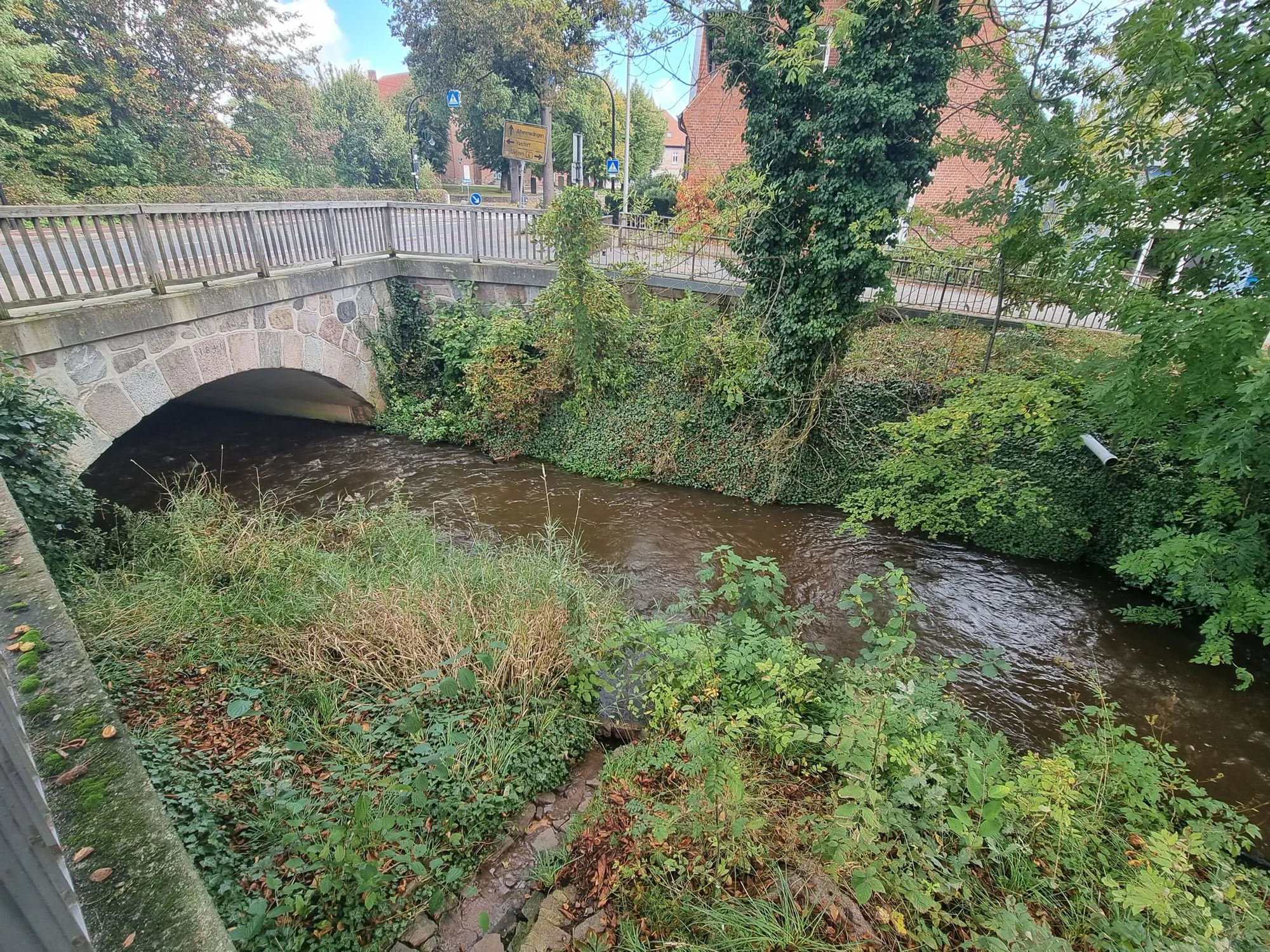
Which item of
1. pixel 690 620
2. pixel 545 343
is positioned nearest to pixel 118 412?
pixel 545 343

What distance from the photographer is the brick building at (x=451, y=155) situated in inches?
1404

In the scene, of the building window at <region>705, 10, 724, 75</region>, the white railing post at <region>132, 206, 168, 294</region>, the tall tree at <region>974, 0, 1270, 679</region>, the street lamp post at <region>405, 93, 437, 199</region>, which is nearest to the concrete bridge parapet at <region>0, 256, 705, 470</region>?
the white railing post at <region>132, 206, 168, 294</region>

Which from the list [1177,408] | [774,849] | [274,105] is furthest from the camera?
[274,105]

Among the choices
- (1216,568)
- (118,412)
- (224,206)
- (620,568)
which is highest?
(224,206)

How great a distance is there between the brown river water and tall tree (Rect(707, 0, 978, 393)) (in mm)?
2507

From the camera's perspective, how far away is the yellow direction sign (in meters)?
15.1

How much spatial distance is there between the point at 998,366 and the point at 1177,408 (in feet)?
11.1

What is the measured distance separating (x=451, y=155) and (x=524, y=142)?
27.5 m

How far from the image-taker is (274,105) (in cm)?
2170

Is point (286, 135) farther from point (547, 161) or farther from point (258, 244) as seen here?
point (258, 244)

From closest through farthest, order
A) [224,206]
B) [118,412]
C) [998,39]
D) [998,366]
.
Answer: [118,412]
[224,206]
[998,39]
[998,366]

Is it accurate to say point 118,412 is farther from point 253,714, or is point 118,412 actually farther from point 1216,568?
point 1216,568

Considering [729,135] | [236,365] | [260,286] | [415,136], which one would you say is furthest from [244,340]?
[415,136]

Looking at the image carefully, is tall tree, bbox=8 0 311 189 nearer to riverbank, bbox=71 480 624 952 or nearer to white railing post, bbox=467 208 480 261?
white railing post, bbox=467 208 480 261
